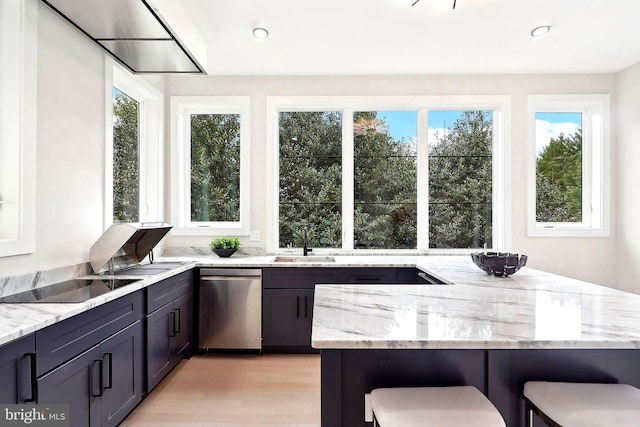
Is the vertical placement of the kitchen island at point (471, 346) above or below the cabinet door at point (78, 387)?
above

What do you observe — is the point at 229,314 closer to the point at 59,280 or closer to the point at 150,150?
→ the point at 59,280

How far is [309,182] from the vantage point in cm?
393

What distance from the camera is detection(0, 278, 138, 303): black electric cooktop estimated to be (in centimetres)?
177

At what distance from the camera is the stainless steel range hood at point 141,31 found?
2.00 m

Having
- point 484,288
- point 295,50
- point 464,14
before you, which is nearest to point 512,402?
point 484,288

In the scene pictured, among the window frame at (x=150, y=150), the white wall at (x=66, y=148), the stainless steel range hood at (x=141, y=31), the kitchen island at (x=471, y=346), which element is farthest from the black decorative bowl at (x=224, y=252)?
the kitchen island at (x=471, y=346)

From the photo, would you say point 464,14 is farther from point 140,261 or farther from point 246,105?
point 140,261

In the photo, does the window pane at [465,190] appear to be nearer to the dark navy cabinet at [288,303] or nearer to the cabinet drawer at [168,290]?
the dark navy cabinet at [288,303]

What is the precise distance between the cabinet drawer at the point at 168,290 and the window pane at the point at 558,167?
3.61 meters

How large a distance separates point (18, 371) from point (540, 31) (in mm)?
3919

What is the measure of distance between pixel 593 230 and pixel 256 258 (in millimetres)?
3511

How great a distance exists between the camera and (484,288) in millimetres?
2010

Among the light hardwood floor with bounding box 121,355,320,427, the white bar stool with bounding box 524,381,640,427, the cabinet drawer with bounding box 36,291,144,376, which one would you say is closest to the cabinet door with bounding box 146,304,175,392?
the light hardwood floor with bounding box 121,355,320,427

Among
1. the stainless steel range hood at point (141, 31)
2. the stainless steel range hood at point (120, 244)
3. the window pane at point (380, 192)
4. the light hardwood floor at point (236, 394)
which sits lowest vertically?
the light hardwood floor at point (236, 394)
